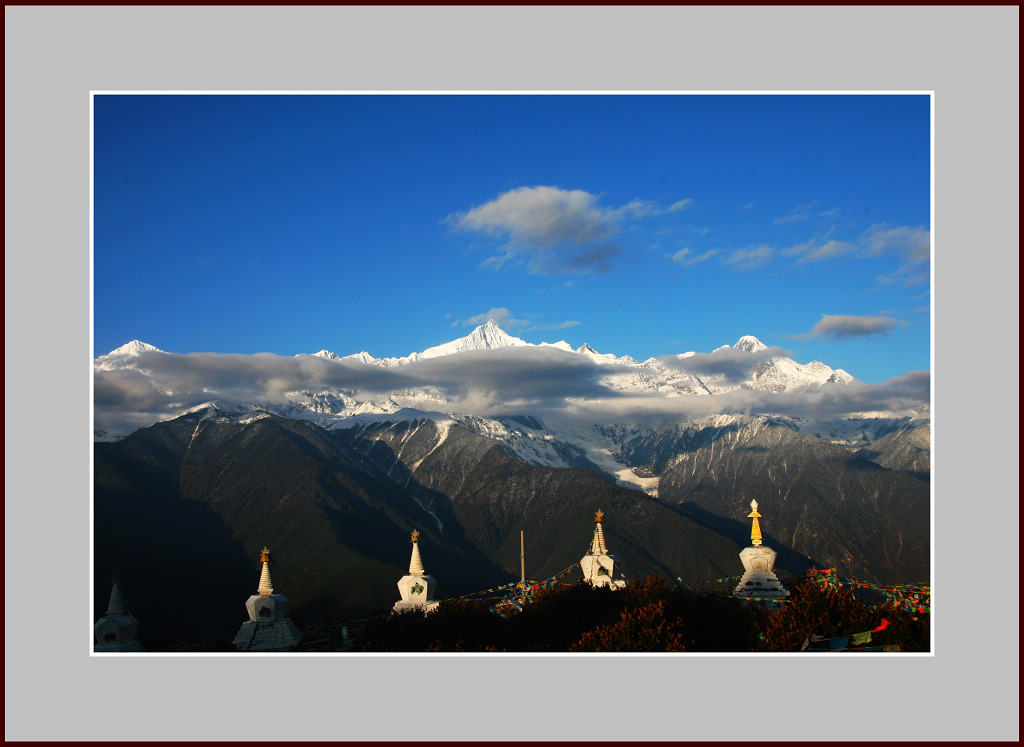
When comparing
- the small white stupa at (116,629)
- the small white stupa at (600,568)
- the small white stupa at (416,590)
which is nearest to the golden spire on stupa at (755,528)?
the small white stupa at (600,568)

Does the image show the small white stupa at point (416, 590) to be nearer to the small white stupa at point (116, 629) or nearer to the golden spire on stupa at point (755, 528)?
the small white stupa at point (116, 629)

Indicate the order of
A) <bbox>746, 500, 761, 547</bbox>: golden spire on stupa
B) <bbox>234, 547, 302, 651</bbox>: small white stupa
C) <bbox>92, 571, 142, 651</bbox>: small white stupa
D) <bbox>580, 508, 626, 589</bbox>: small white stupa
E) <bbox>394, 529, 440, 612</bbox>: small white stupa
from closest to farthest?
1. <bbox>746, 500, 761, 547</bbox>: golden spire on stupa
2. <bbox>92, 571, 142, 651</bbox>: small white stupa
3. <bbox>234, 547, 302, 651</bbox>: small white stupa
4. <bbox>580, 508, 626, 589</bbox>: small white stupa
5. <bbox>394, 529, 440, 612</bbox>: small white stupa

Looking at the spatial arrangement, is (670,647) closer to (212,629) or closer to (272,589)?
(272,589)

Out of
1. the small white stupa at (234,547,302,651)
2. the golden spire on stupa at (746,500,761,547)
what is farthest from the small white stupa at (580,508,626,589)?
the small white stupa at (234,547,302,651)

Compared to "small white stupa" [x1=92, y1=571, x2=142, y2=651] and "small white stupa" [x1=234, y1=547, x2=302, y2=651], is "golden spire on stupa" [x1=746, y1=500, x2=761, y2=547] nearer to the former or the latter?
"small white stupa" [x1=234, y1=547, x2=302, y2=651]

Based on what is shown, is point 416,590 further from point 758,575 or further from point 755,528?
point 755,528
